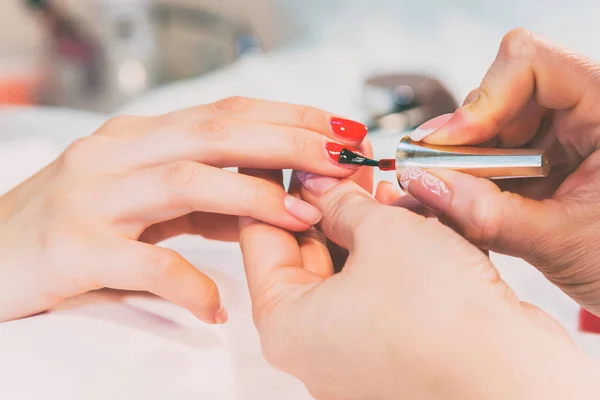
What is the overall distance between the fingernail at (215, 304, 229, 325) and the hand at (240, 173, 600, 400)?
13cm

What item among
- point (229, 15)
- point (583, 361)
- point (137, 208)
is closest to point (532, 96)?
point (583, 361)

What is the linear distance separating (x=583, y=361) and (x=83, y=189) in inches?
18.4

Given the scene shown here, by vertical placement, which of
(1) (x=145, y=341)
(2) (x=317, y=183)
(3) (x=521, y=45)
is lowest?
(1) (x=145, y=341)

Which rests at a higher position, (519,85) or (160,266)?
(519,85)

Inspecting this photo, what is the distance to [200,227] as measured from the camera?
667mm

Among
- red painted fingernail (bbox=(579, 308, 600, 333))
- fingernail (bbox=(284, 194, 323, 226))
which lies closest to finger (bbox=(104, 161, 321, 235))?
fingernail (bbox=(284, 194, 323, 226))

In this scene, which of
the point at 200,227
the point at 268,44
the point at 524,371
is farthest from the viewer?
the point at 268,44

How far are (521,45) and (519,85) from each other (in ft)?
0.12

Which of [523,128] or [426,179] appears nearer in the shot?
[426,179]

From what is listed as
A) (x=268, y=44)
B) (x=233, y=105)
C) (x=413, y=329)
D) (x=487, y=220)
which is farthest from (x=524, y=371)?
(x=268, y=44)

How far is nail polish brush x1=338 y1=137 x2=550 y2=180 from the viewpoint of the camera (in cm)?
48

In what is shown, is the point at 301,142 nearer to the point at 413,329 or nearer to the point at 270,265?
the point at 270,265

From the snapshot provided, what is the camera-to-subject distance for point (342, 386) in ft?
1.26

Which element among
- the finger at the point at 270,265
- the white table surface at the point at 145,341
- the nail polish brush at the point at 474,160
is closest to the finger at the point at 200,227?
the white table surface at the point at 145,341
